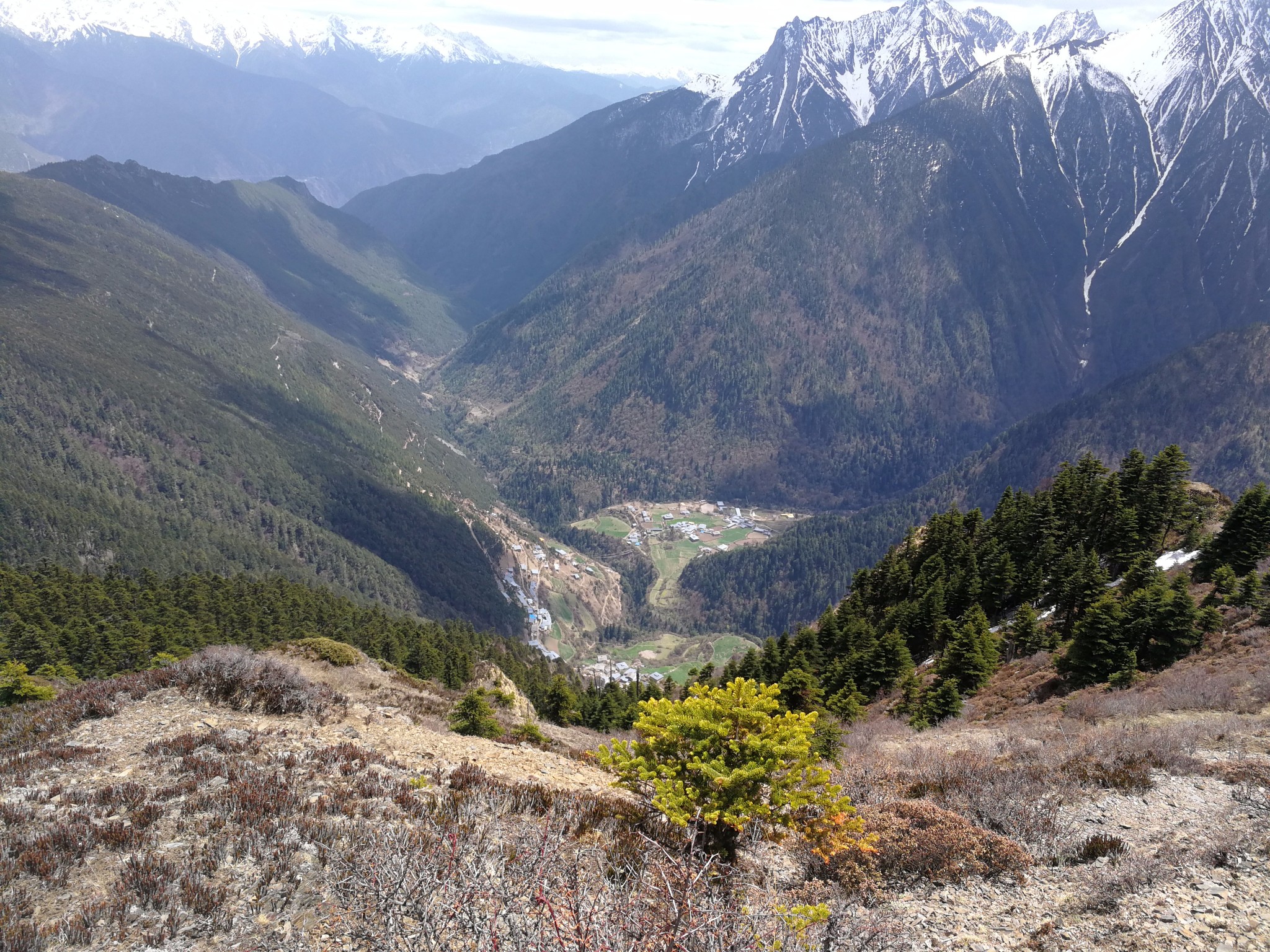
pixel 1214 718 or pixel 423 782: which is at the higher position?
pixel 1214 718

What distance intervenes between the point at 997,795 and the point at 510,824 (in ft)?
48.3

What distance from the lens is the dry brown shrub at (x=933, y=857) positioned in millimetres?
18203

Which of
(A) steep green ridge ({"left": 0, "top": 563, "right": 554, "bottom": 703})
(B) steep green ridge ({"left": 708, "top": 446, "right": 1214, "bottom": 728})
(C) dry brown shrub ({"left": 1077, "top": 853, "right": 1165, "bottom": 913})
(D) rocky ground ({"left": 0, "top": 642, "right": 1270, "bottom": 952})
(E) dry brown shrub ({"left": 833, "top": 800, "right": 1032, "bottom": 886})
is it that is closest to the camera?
(D) rocky ground ({"left": 0, "top": 642, "right": 1270, "bottom": 952})

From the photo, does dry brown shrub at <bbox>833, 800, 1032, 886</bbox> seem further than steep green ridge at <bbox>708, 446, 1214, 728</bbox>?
No

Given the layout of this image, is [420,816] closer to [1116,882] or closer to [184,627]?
[1116,882]

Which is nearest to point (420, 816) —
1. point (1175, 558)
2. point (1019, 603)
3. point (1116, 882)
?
point (1116, 882)

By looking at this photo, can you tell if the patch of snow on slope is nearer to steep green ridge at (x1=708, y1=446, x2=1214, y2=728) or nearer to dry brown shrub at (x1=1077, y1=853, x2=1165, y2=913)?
steep green ridge at (x1=708, y1=446, x2=1214, y2=728)

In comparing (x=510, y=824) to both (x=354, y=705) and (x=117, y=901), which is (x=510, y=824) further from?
(x=354, y=705)

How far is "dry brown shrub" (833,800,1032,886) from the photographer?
18203mm

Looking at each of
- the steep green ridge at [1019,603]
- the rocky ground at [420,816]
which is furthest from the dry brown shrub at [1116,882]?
the steep green ridge at [1019,603]

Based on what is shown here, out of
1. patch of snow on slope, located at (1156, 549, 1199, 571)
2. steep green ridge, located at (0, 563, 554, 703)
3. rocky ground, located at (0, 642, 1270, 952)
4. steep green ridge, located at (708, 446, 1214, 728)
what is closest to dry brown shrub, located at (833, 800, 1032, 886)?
rocky ground, located at (0, 642, 1270, 952)

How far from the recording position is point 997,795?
2200cm

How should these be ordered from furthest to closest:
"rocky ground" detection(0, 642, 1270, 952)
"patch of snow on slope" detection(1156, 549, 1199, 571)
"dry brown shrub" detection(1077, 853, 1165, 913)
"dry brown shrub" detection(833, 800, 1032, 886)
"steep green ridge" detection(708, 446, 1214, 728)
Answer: "patch of snow on slope" detection(1156, 549, 1199, 571), "steep green ridge" detection(708, 446, 1214, 728), "dry brown shrub" detection(833, 800, 1032, 886), "dry brown shrub" detection(1077, 853, 1165, 913), "rocky ground" detection(0, 642, 1270, 952)

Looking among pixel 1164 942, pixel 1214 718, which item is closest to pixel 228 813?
pixel 1164 942
